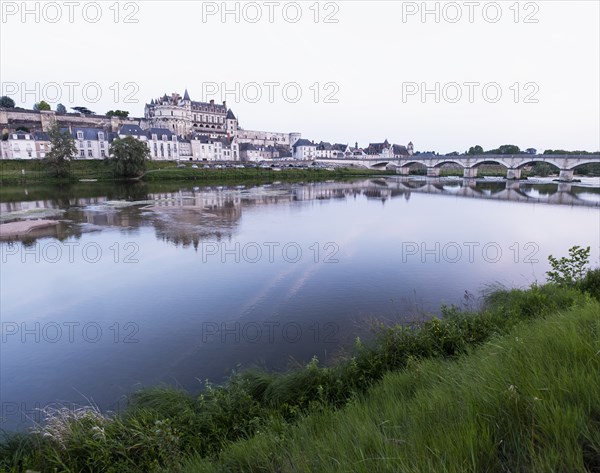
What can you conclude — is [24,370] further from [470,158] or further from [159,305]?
[470,158]

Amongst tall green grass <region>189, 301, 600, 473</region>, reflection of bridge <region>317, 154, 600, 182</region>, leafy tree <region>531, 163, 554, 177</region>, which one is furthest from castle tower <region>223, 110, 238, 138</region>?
tall green grass <region>189, 301, 600, 473</region>

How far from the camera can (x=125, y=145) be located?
194ft

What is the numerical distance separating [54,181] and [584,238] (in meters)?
66.6

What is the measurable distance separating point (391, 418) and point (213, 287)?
370 inches

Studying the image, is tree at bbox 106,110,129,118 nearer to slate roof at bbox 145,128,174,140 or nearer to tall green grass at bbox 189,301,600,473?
slate roof at bbox 145,128,174,140

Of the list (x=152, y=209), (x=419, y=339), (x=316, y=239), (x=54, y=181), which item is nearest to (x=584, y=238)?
(x=316, y=239)

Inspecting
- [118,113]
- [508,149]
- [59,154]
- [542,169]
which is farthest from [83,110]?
[508,149]

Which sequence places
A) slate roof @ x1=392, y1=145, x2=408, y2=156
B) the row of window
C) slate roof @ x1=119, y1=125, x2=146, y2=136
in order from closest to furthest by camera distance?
1. the row of window
2. slate roof @ x1=119, y1=125, x2=146, y2=136
3. slate roof @ x1=392, y1=145, x2=408, y2=156

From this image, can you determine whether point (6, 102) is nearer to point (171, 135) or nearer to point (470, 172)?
point (171, 135)

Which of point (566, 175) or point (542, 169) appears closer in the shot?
point (566, 175)

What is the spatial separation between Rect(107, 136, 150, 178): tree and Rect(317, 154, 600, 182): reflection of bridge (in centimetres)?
6655

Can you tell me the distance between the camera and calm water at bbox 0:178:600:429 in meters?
7.49

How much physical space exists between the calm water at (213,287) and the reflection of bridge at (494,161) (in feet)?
155

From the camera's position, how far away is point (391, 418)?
3.35 metres
